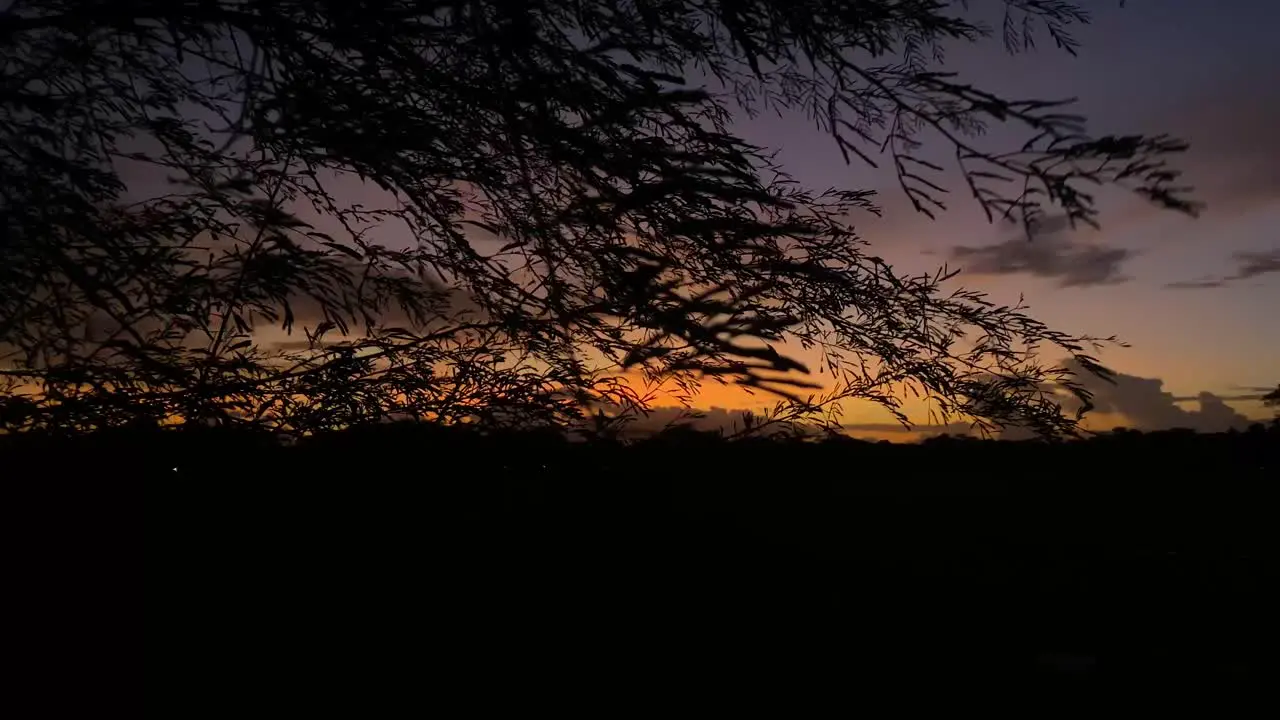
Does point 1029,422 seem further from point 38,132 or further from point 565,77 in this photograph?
point 38,132

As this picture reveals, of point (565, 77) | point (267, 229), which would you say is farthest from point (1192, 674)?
point (267, 229)

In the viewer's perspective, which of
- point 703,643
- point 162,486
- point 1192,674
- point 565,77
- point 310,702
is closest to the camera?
point 1192,674

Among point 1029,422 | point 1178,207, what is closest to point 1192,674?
point 1178,207

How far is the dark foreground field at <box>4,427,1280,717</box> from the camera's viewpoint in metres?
1.95

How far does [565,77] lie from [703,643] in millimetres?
2535

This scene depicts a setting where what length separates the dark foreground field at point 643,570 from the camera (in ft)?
6.40

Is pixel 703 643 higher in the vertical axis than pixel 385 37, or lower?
lower

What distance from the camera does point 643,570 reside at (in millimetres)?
2621

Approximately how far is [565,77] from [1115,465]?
2.67 meters

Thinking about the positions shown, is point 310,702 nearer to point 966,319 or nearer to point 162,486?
point 162,486

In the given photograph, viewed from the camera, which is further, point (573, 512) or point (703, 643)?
point (573, 512)

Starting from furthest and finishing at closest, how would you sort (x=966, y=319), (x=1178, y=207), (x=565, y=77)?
(x=966, y=319), (x=565, y=77), (x=1178, y=207)

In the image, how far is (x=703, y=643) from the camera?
212cm

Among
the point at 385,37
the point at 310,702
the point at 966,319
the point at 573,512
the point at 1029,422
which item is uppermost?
the point at 385,37
